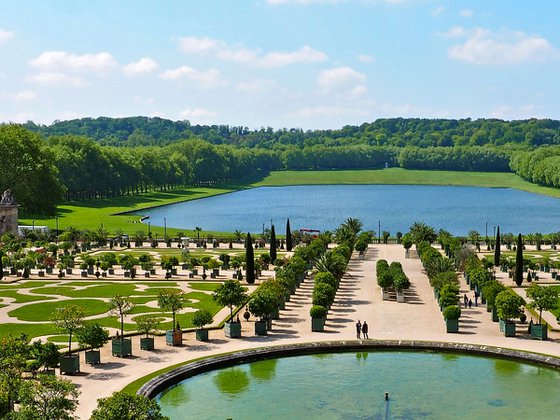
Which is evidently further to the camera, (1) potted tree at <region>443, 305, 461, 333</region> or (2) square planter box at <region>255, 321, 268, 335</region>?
(1) potted tree at <region>443, 305, 461, 333</region>

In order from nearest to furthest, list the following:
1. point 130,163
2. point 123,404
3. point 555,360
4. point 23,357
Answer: point 123,404 < point 23,357 < point 555,360 < point 130,163

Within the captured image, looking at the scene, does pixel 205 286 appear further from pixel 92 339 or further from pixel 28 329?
pixel 92 339

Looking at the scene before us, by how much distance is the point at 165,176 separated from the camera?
194 metres

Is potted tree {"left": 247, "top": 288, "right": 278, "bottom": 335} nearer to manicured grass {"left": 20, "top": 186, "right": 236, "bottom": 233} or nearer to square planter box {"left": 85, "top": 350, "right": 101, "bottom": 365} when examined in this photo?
square planter box {"left": 85, "top": 350, "right": 101, "bottom": 365}

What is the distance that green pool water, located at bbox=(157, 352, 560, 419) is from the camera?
106ft

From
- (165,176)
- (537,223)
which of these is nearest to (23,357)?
(537,223)

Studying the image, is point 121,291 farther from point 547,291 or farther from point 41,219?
point 41,219

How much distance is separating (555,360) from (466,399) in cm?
674

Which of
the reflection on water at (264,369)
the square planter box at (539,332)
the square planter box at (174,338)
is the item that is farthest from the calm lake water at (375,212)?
the reflection on water at (264,369)

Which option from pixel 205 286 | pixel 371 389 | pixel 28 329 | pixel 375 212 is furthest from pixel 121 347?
pixel 375 212

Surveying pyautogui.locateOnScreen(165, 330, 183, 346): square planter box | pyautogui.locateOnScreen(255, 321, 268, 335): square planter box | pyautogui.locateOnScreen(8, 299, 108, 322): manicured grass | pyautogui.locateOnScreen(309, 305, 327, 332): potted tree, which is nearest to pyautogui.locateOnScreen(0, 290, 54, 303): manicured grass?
pyautogui.locateOnScreen(8, 299, 108, 322): manicured grass

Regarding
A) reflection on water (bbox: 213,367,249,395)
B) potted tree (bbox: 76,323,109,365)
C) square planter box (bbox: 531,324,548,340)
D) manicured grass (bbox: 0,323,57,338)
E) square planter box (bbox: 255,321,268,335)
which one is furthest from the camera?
square planter box (bbox: 255,321,268,335)

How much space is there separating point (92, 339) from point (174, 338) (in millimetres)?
5495

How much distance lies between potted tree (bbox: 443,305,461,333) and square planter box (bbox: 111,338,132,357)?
16533mm
